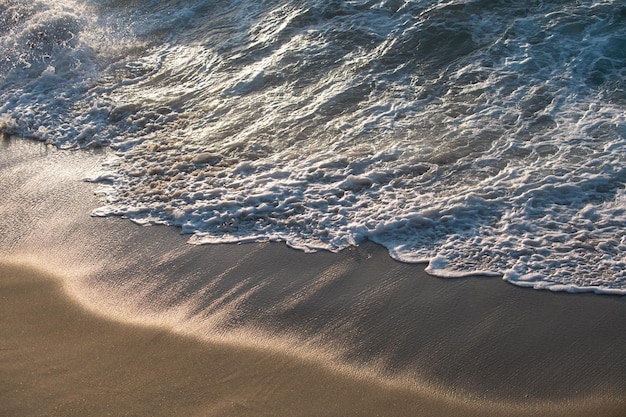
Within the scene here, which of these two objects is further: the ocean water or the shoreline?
the ocean water

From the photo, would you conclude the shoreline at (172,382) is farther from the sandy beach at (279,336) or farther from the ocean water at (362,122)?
the ocean water at (362,122)

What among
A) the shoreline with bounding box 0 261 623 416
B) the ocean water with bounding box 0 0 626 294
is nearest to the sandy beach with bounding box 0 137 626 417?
the shoreline with bounding box 0 261 623 416

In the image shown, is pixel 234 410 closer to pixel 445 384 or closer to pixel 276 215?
pixel 445 384

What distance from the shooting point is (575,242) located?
457cm

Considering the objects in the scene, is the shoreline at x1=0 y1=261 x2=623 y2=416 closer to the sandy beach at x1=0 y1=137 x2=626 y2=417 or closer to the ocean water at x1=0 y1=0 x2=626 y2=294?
the sandy beach at x1=0 y1=137 x2=626 y2=417

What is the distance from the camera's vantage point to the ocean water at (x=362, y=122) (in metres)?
4.81

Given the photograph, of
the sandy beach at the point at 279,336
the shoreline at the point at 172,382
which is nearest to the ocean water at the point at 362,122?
the sandy beach at the point at 279,336

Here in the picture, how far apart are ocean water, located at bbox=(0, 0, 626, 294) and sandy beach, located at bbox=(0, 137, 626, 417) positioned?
0.28 m

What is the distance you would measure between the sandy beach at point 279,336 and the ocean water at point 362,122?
0.28 meters

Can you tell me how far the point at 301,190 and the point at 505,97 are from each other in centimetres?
260

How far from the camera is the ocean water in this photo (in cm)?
481

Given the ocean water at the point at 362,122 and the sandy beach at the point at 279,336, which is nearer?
the sandy beach at the point at 279,336

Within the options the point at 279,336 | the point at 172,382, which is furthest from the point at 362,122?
the point at 172,382

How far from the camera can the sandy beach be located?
3414 mm
